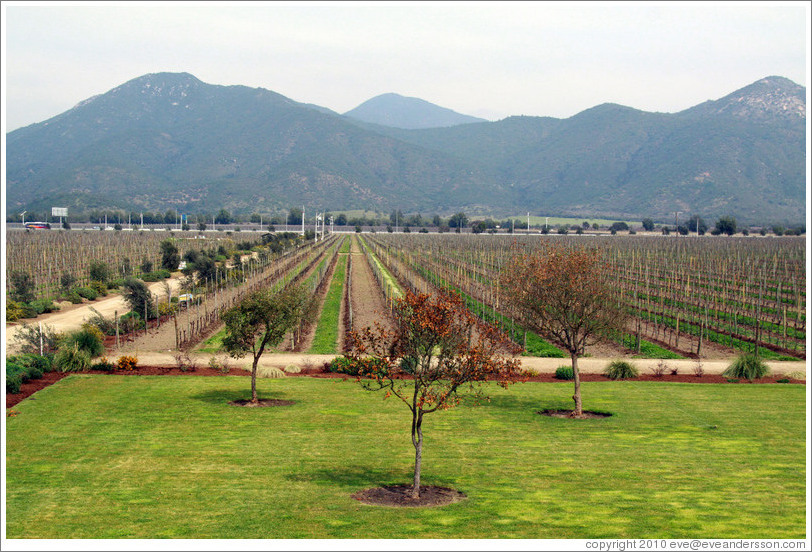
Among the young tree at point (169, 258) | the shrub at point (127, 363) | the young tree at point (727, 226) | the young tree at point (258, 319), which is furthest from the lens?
the young tree at point (727, 226)

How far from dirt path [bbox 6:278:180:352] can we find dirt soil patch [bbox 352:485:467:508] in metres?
24.3

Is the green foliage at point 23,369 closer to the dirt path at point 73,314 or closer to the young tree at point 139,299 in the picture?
the dirt path at point 73,314

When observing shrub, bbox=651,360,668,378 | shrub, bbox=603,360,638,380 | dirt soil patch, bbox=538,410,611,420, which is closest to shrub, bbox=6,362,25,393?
dirt soil patch, bbox=538,410,611,420

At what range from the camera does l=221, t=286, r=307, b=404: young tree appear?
25672mm

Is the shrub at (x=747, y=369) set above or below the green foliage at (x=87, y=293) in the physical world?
below

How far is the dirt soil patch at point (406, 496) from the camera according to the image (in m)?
15.7

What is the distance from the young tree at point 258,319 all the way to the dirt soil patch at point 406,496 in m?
→ 9.70

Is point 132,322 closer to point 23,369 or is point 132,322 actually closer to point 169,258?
point 23,369

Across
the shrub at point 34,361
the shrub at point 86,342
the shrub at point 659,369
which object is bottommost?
the shrub at point 659,369

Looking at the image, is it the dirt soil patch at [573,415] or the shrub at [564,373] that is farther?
the shrub at [564,373]

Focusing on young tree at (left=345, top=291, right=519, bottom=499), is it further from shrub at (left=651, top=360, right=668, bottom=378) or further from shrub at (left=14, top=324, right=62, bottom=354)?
shrub at (left=14, top=324, right=62, bottom=354)

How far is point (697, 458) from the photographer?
19.6 meters

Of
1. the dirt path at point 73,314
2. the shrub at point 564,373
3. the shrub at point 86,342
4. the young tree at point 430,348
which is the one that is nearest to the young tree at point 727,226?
the dirt path at point 73,314

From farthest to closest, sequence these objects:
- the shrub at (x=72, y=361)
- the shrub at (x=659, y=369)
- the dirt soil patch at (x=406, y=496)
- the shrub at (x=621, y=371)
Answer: the shrub at (x=659, y=369), the shrub at (x=621, y=371), the shrub at (x=72, y=361), the dirt soil patch at (x=406, y=496)
